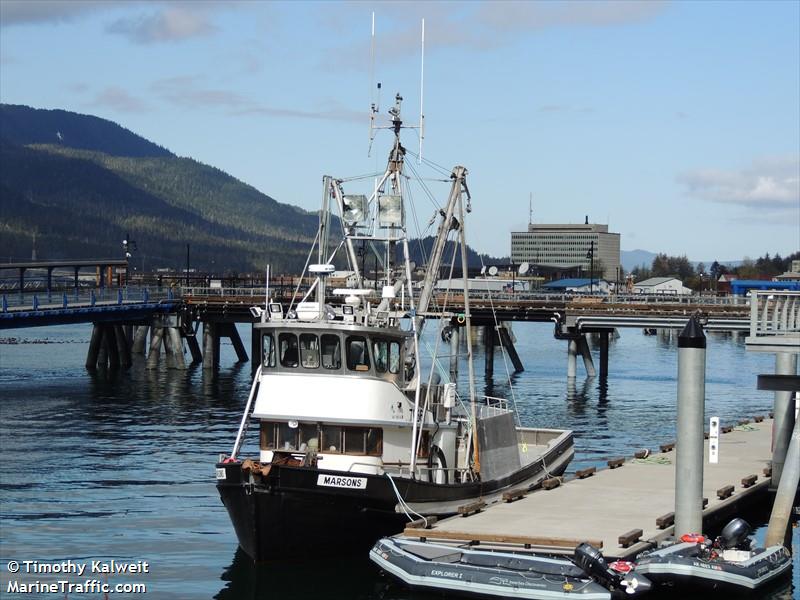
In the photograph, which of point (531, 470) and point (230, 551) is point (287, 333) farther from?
point (531, 470)

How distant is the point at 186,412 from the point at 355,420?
34.9 metres

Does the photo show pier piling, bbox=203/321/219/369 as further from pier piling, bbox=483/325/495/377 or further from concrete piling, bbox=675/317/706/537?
concrete piling, bbox=675/317/706/537

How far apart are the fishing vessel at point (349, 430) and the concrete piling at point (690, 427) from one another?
267 inches

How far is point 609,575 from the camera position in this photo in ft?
86.3

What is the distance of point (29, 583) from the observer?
97.1ft

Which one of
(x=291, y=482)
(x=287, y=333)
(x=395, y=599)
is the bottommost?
(x=395, y=599)

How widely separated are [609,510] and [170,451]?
925 inches

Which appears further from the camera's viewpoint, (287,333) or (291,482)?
(287,333)

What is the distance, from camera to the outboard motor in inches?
1036

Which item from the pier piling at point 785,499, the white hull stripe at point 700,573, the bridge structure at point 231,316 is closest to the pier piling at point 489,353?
the bridge structure at point 231,316

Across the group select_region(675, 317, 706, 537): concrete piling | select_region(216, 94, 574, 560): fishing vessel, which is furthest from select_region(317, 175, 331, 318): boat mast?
select_region(675, 317, 706, 537): concrete piling

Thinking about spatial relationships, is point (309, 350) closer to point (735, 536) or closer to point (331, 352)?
point (331, 352)

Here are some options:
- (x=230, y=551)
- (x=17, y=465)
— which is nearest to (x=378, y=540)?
(x=230, y=551)

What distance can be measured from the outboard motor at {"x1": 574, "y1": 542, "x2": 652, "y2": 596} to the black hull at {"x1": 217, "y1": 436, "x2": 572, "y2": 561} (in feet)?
21.4
